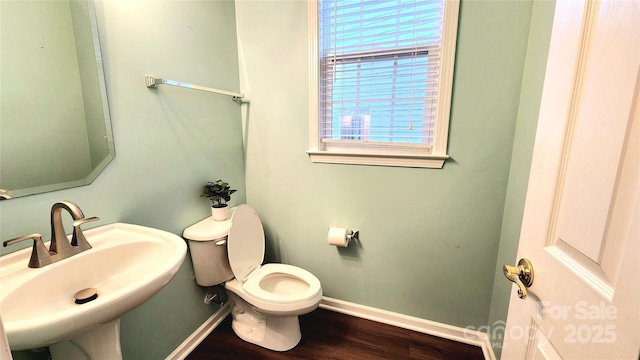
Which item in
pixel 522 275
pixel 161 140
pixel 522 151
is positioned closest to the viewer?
pixel 522 275

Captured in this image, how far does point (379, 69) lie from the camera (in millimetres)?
1556

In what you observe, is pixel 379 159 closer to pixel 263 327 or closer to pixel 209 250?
pixel 209 250

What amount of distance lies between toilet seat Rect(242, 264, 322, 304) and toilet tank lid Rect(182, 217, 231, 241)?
0.35 meters

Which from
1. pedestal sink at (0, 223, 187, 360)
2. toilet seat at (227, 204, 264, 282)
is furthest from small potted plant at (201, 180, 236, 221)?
pedestal sink at (0, 223, 187, 360)

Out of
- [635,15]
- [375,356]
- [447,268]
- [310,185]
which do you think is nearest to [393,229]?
[447,268]

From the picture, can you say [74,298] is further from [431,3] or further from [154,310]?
[431,3]

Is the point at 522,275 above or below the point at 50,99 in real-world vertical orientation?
below

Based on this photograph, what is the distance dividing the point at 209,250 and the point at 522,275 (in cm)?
141

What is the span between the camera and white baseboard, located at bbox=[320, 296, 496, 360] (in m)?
1.59

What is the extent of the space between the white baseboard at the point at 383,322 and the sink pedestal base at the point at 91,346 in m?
0.66

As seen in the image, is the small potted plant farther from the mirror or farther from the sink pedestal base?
the sink pedestal base

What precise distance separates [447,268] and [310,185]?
3.29 ft

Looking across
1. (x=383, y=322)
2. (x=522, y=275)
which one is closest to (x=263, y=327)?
(x=383, y=322)

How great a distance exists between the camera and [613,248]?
0.41m
